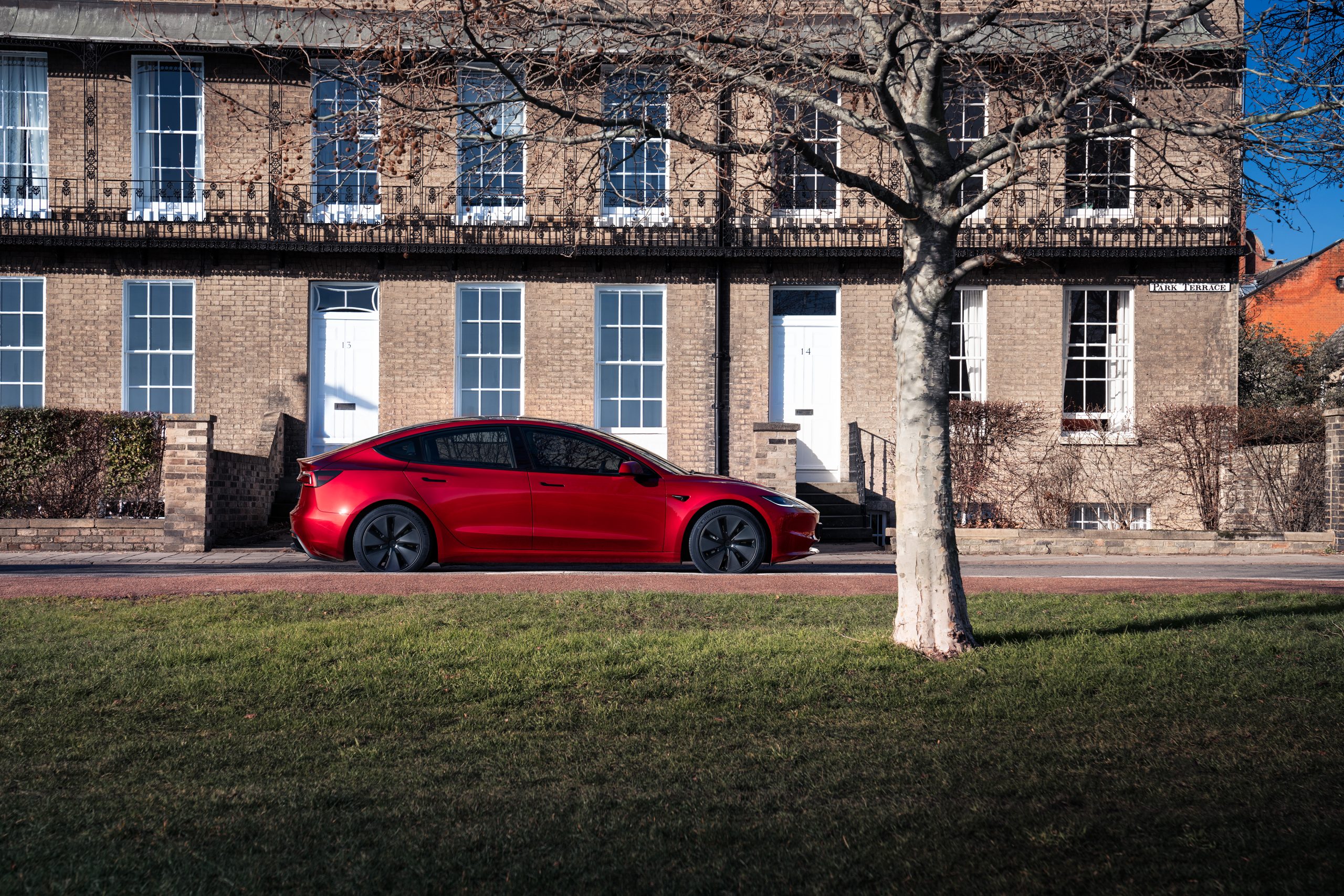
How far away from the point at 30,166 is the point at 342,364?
594 cm

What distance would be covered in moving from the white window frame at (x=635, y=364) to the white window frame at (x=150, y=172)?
6610 mm

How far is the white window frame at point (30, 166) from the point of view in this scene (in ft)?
58.4

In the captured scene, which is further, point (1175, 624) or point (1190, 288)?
point (1190, 288)

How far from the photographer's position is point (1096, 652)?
Answer: 6.61 meters

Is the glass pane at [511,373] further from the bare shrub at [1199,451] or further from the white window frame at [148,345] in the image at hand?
the bare shrub at [1199,451]

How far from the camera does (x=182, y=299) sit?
1808 centimetres

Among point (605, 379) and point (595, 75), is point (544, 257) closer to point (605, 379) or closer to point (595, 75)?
point (605, 379)

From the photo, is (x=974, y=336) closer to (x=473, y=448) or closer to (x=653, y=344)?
(x=653, y=344)

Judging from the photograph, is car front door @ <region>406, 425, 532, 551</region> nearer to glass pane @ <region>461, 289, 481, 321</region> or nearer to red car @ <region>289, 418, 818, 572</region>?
red car @ <region>289, 418, 818, 572</region>

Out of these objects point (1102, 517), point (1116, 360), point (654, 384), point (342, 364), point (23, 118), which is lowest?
point (1102, 517)

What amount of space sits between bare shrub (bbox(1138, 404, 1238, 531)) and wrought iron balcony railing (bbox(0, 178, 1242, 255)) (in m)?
2.96

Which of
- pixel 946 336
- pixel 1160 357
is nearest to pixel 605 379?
pixel 1160 357

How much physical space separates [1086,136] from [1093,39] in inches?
38.5

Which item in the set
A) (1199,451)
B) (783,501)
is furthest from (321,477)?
(1199,451)
